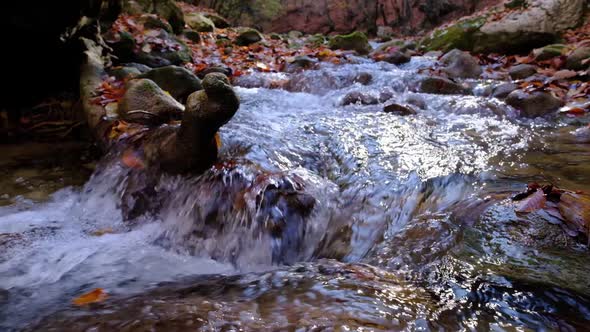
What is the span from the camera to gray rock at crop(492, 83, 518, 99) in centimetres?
434

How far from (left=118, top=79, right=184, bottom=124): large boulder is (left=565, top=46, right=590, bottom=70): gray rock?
512 cm

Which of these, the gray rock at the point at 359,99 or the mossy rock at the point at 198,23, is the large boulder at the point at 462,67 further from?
the mossy rock at the point at 198,23

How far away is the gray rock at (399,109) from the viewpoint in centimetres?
392

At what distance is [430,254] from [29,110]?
3.61m

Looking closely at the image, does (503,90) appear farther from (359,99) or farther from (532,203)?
(532,203)

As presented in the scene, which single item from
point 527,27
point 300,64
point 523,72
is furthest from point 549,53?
point 300,64

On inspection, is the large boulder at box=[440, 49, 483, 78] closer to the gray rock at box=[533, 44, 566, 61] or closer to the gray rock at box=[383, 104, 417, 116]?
the gray rock at box=[533, 44, 566, 61]

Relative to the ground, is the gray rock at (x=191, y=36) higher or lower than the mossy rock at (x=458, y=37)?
higher

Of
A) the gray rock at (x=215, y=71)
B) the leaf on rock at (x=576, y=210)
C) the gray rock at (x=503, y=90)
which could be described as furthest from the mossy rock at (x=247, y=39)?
the leaf on rock at (x=576, y=210)

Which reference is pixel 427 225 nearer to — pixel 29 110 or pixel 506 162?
pixel 506 162

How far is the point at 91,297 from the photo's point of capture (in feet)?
4.91

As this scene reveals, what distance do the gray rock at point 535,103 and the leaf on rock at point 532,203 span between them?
2493 millimetres

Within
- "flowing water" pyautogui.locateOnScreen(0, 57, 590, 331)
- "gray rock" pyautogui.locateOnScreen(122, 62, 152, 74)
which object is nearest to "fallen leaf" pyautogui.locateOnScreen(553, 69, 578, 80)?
"flowing water" pyautogui.locateOnScreen(0, 57, 590, 331)

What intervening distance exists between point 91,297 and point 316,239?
101 cm
